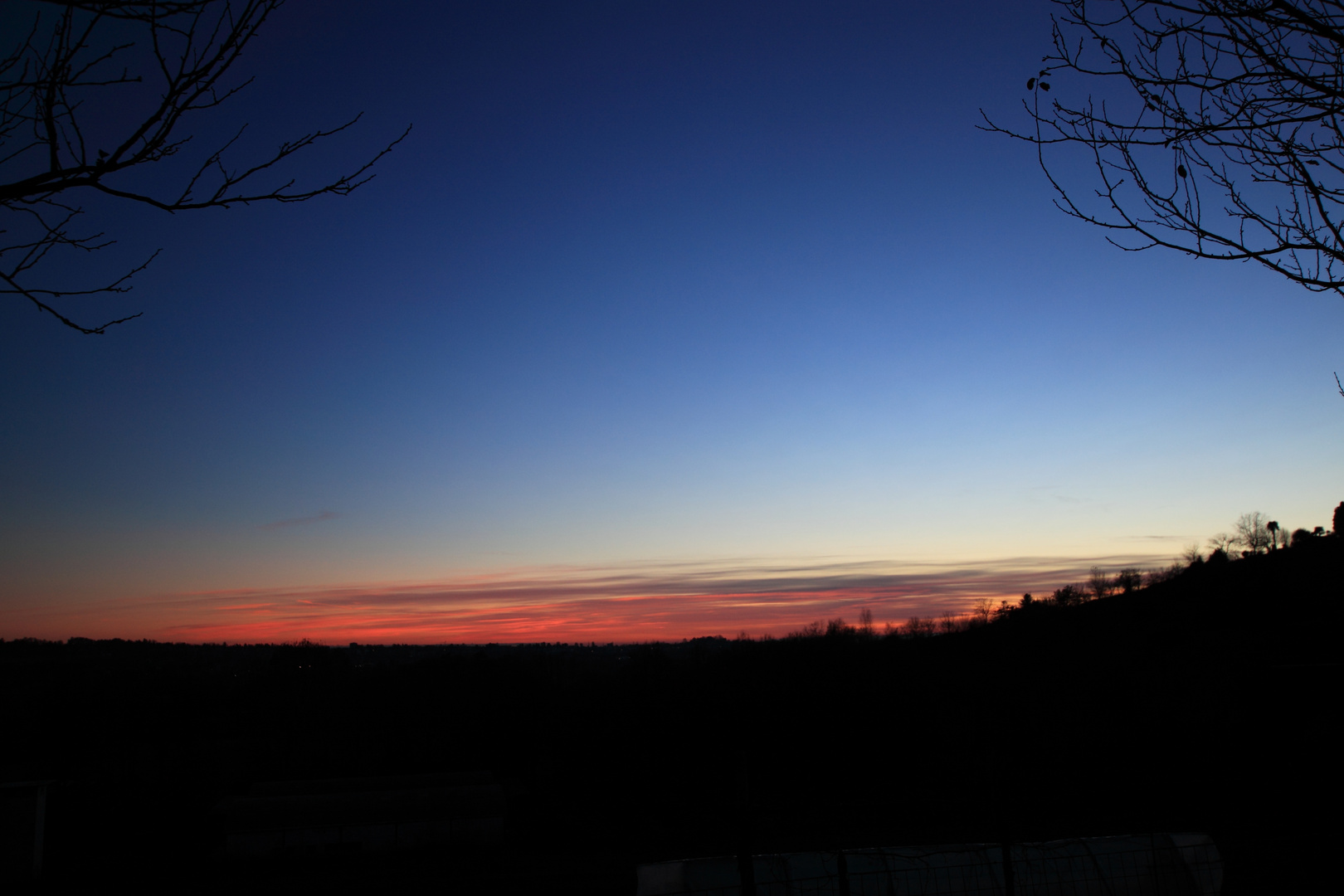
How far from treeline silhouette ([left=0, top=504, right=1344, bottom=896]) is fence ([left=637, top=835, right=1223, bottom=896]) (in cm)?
2012

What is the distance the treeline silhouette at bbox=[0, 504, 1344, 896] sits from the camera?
117ft

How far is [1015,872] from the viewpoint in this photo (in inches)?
458

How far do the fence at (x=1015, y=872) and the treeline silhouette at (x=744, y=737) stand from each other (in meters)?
20.1

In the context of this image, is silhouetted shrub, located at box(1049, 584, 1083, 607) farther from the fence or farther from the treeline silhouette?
the fence

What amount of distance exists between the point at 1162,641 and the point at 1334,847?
49.9 m

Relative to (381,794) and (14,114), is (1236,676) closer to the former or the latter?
(381,794)

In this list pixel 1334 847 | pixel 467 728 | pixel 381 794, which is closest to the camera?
pixel 1334 847

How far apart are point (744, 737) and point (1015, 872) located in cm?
4801

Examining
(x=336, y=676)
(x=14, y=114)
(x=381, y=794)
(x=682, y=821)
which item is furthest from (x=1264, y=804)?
(x=336, y=676)

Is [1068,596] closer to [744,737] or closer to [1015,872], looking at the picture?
[744,737]

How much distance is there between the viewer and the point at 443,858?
34.5 meters

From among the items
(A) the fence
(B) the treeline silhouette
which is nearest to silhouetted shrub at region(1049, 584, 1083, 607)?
(B) the treeline silhouette

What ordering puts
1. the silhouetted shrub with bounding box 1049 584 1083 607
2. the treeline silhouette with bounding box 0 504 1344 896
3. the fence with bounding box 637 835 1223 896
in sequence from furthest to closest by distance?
1. the silhouetted shrub with bounding box 1049 584 1083 607
2. the treeline silhouette with bounding box 0 504 1344 896
3. the fence with bounding box 637 835 1223 896

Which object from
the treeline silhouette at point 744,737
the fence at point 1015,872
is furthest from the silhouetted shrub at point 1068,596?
the fence at point 1015,872
